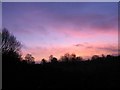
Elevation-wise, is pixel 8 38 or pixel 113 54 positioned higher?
pixel 8 38

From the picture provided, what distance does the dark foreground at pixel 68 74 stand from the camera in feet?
28.3

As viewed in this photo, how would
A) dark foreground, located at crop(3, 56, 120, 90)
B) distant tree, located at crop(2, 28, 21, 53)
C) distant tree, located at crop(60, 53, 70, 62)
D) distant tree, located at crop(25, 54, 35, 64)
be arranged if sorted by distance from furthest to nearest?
distant tree, located at crop(2, 28, 21, 53), distant tree, located at crop(60, 53, 70, 62), distant tree, located at crop(25, 54, 35, 64), dark foreground, located at crop(3, 56, 120, 90)

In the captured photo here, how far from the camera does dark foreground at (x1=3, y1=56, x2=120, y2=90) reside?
28.3 ft

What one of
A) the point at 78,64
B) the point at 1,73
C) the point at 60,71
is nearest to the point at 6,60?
the point at 1,73

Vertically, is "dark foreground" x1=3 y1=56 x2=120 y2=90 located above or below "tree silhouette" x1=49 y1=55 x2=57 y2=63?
below

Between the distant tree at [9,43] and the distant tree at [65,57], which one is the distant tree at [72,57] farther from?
the distant tree at [9,43]

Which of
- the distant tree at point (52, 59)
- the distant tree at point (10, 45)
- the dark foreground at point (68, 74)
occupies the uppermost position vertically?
the distant tree at point (10, 45)

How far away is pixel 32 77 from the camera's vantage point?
8.86m

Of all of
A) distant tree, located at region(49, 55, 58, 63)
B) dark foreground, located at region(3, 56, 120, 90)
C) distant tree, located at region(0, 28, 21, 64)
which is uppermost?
distant tree, located at region(0, 28, 21, 64)

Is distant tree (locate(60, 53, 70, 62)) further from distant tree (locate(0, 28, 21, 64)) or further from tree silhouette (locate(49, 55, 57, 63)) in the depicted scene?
distant tree (locate(0, 28, 21, 64))

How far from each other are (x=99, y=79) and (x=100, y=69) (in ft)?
1.28

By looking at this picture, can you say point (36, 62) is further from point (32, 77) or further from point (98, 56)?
point (98, 56)

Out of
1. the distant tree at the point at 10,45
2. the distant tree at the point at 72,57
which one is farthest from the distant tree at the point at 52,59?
the distant tree at the point at 10,45

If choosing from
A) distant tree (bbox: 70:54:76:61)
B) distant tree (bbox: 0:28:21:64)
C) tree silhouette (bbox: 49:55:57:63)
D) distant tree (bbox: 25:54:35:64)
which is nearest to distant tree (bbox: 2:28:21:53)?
distant tree (bbox: 0:28:21:64)
